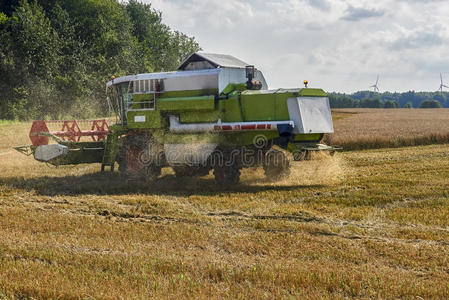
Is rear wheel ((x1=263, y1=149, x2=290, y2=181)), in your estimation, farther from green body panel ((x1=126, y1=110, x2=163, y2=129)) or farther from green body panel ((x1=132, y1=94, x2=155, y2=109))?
green body panel ((x1=132, y1=94, x2=155, y2=109))

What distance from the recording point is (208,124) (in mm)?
10680

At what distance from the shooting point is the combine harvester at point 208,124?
10.2m

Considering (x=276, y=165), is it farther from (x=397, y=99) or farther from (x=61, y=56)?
(x=397, y=99)

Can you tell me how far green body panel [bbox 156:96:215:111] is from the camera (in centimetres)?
1053

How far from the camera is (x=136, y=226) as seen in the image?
709 centimetres

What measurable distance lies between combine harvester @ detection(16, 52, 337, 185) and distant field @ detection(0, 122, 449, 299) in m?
0.68

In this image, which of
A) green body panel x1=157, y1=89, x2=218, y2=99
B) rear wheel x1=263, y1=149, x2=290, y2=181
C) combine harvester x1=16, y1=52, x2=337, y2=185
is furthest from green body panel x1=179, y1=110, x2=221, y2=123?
rear wheel x1=263, y1=149, x2=290, y2=181

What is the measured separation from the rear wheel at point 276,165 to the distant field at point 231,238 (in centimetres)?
32

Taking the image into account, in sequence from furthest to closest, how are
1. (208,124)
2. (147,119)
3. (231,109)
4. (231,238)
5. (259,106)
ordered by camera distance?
(147,119) < (208,124) < (231,109) < (259,106) < (231,238)

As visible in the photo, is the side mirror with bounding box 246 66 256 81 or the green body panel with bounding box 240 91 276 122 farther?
the side mirror with bounding box 246 66 256 81

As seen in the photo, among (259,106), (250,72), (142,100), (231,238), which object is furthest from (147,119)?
(231,238)

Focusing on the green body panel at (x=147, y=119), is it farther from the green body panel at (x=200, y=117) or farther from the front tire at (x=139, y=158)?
the green body panel at (x=200, y=117)

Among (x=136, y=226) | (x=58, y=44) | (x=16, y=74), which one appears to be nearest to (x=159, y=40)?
(x=58, y=44)

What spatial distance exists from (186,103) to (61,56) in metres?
29.0
